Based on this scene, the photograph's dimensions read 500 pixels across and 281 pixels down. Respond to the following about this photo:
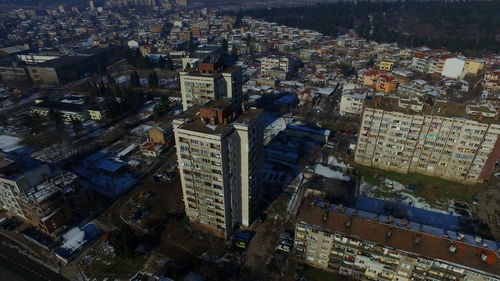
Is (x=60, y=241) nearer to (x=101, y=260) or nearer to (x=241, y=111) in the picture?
(x=101, y=260)

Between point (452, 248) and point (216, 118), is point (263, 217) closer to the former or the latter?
point (216, 118)

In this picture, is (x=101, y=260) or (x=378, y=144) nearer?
(x=101, y=260)

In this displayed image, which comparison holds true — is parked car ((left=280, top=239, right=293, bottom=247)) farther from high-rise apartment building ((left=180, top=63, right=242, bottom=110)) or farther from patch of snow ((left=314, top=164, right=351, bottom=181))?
high-rise apartment building ((left=180, top=63, right=242, bottom=110))

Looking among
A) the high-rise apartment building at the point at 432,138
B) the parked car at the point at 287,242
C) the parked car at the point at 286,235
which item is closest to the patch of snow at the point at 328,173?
the high-rise apartment building at the point at 432,138

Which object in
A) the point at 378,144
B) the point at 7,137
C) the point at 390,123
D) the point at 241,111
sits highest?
the point at 241,111

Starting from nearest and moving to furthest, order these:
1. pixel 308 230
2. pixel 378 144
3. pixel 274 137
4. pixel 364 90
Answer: pixel 308 230 → pixel 378 144 → pixel 274 137 → pixel 364 90

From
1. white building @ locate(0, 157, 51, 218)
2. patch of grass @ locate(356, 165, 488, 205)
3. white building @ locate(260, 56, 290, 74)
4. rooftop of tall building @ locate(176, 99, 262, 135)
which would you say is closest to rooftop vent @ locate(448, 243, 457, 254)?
patch of grass @ locate(356, 165, 488, 205)

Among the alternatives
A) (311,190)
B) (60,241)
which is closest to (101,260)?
(60,241)
